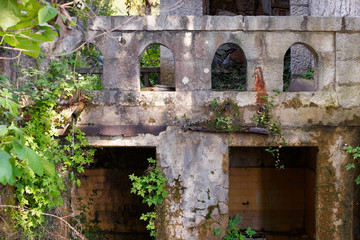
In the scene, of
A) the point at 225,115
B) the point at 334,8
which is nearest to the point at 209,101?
the point at 225,115

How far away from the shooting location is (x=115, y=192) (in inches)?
327

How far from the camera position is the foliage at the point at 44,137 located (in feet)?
14.5

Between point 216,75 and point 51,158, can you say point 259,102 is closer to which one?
point 51,158

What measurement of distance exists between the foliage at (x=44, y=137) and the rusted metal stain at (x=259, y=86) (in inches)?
93.6

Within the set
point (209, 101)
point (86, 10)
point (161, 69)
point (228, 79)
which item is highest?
point (86, 10)

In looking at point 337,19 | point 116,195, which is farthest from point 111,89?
point 116,195

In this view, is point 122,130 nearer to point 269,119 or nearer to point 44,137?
point 44,137

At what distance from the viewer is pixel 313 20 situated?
5.00m

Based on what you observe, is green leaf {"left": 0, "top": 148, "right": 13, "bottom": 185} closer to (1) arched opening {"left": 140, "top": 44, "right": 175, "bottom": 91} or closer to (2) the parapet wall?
(2) the parapet wall

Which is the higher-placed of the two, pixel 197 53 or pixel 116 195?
pixel 197 53

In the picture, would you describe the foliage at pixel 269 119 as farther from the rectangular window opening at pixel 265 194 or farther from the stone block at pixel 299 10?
the stone block at pixel 299 10

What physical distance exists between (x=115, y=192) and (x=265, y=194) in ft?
11.3

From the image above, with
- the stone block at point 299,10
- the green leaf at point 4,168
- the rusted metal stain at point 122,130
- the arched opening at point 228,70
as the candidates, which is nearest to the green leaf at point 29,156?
the green leaf at point 4,168

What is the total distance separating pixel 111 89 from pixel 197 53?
1330mm
